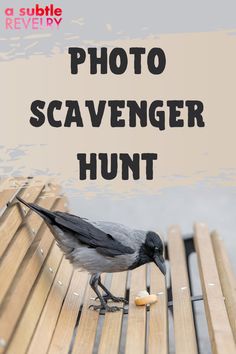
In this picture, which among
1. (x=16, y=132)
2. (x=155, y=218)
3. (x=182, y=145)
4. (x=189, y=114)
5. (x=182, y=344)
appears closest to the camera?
(x=182, y=344)

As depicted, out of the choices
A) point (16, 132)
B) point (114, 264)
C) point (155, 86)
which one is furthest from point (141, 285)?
point (155, 86)

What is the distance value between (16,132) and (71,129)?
63cm

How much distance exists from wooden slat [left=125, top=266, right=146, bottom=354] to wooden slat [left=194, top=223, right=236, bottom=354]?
364 millimetres

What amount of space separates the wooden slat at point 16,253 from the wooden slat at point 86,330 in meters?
0.49

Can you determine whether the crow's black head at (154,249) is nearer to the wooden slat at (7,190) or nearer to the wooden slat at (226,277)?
the wooden slat at (226,277)

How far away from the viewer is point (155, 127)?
6.01 m

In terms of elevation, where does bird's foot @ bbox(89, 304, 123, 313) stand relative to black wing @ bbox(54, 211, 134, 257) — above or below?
below

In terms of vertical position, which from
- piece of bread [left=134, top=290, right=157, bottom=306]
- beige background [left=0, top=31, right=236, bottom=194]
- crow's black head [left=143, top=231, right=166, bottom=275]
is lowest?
piece of bread [left=134, top=290, right=157, bottom=306]

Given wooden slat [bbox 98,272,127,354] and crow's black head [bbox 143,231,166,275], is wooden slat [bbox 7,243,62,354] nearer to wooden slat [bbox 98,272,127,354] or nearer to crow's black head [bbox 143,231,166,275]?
wooden slat [bbox 98,272,127,354]

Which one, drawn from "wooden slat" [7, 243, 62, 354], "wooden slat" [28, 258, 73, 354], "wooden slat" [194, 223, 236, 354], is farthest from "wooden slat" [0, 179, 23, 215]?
"wooden slat" [194, 223, 236, 354]

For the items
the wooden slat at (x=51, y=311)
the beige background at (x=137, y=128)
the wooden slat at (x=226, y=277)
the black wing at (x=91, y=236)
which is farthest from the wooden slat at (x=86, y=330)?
the beige background at (x=137, y=128)

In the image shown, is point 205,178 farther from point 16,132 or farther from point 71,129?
point 16,132

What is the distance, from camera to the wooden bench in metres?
3.19

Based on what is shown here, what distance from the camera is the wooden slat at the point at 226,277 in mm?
3765
